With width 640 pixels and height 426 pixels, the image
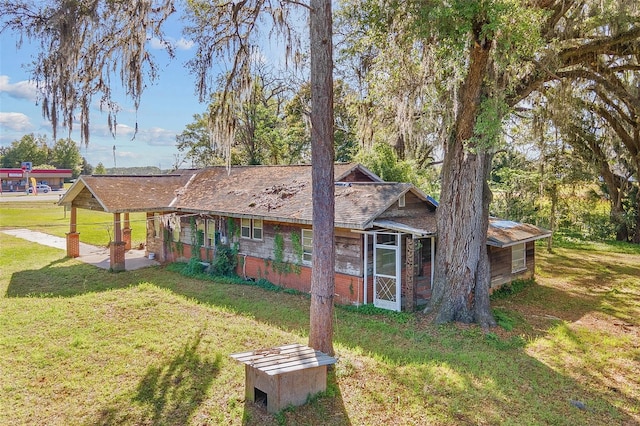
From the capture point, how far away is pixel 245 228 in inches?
615

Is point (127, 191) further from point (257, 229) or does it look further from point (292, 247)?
point (292, 247)

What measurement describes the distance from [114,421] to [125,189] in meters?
13.4

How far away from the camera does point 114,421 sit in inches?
233

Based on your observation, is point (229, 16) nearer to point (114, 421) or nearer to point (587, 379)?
point (114, 421)

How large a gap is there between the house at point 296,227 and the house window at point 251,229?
4 cm

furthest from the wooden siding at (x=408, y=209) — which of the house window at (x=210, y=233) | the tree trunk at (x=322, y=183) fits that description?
the house window at (x=210, y=233)

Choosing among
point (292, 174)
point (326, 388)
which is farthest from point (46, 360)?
point (292, 174)

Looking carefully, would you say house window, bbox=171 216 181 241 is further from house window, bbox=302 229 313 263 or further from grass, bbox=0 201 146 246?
house window, bbox=302 229 313 263

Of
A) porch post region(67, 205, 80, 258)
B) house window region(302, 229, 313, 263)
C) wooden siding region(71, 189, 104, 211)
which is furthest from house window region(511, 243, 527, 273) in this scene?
porch post region(67, 205, 80, 258)

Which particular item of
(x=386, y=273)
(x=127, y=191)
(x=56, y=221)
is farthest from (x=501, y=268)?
(x=56, y=221)

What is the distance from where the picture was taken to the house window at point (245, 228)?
15.4 meters

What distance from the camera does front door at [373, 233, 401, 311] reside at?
11.7 m

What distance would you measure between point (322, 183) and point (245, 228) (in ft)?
29.3

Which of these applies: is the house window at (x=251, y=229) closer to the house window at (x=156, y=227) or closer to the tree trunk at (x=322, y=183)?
the house window at (x=156, y=227)
